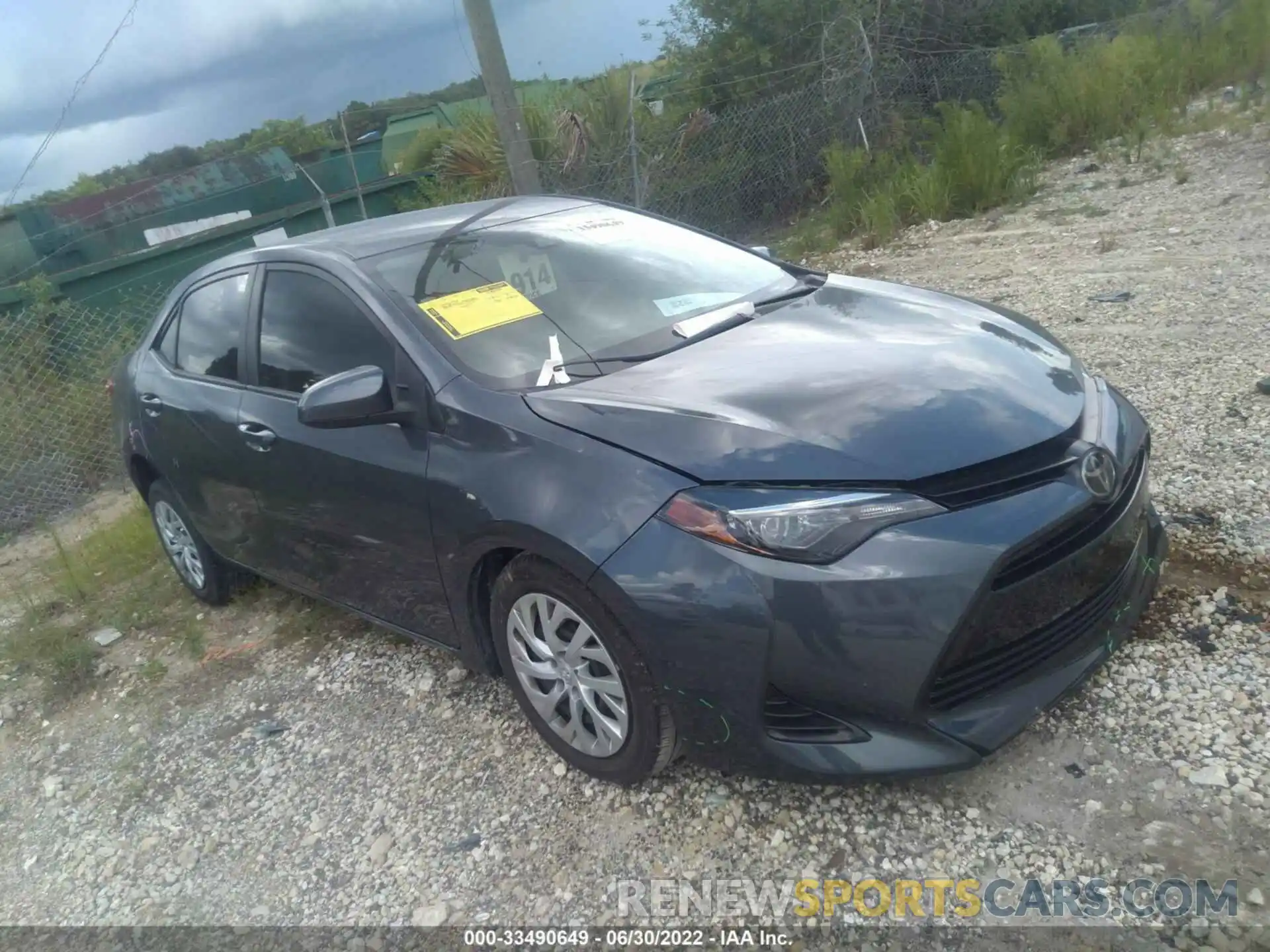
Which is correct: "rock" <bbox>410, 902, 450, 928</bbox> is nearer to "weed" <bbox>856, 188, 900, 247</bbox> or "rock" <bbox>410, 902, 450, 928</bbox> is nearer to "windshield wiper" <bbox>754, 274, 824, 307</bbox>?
"windshield wiper" <bbox>754, 274, 824, 307</bbox>

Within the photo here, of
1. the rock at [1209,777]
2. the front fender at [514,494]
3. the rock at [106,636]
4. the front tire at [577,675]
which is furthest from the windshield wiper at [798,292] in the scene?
the rock at [106,636]

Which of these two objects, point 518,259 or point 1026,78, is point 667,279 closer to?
point 518,259

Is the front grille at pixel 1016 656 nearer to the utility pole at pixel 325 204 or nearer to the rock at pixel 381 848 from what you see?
the rock at pixel 381 848

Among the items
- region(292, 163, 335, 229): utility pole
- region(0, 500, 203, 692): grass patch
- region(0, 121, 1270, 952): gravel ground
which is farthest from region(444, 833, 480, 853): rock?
region(292, 163, 335, 229): utility pole

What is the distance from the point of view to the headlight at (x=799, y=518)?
232 cm

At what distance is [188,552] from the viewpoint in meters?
4.84

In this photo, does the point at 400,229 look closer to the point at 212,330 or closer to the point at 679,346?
the point at 212,330

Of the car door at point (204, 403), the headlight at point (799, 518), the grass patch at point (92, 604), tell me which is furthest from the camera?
the grass patch at point (92, 604)

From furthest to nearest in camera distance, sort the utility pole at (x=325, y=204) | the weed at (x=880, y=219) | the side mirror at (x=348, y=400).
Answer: the weed at (x=880, y=219) < the utility pole at (x=325, y=204) < the side mirror at (x=348, y=400)

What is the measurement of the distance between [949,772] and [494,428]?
1.52m

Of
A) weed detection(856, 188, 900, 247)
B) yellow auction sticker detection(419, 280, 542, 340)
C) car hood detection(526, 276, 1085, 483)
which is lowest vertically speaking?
weed detection(856, 188, 900, 247)

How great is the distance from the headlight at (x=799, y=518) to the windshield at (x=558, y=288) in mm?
807

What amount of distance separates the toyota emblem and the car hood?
11 cm

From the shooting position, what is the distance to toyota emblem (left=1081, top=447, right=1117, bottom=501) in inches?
98.3
